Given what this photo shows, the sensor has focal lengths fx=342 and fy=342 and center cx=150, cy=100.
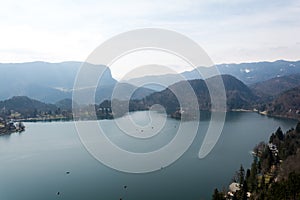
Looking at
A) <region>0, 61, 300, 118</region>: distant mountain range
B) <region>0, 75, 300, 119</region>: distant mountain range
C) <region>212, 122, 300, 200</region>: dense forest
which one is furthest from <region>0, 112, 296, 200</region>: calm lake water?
<region>0, 75, 300, 119</region>: distant mountain range

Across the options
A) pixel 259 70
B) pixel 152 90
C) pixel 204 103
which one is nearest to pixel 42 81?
pixel 152 90

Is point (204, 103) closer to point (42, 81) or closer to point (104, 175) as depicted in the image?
point (104, 175)

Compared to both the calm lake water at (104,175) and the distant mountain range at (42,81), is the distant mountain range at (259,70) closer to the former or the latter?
the distant mountain range at (42,81)

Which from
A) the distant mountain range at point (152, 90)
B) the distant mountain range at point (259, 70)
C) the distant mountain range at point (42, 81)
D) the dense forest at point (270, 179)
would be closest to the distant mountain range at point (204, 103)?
the distant mountain range at point (152, 90)

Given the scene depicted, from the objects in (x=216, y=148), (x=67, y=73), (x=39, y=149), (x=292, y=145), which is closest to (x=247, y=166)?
(x=292, y=145)

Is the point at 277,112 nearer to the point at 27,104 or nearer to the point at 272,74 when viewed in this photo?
the point at 27,104
